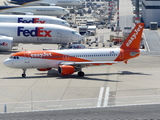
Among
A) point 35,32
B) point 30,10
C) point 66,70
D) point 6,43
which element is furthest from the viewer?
point 30,10

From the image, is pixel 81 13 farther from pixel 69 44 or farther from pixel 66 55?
pixel 66 55

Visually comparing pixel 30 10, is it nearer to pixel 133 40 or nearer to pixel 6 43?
pixel 6 43

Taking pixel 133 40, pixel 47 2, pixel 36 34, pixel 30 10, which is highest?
pixel 47 2

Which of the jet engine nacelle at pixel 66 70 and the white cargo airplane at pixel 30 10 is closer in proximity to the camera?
the jet engine nacelle at pixel 66 70

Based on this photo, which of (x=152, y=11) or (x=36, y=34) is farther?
(x=152, y=11)

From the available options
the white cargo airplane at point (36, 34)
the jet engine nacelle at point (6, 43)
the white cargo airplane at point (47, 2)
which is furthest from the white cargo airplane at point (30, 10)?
the jet engine nacelle at point (6, 43)

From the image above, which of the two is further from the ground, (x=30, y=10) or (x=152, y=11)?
(x=30, y=10)

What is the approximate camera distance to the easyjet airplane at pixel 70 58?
167 feet

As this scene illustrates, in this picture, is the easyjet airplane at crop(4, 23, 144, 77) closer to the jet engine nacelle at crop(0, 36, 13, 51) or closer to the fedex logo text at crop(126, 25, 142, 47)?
the fedex logo text at crop(126, 25, 142, 47)

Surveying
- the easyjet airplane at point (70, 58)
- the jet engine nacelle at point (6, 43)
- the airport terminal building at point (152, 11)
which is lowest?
the easyjet airplane at point (70, 58)

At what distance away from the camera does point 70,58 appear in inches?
2072

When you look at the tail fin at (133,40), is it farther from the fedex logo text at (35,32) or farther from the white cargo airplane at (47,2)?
the white cargo airplane at (47,2)

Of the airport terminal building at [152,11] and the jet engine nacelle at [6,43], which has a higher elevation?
the airport terminal building at [152,11]

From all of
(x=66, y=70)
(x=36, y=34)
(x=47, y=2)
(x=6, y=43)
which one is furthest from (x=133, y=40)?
(x=47, y=2)
